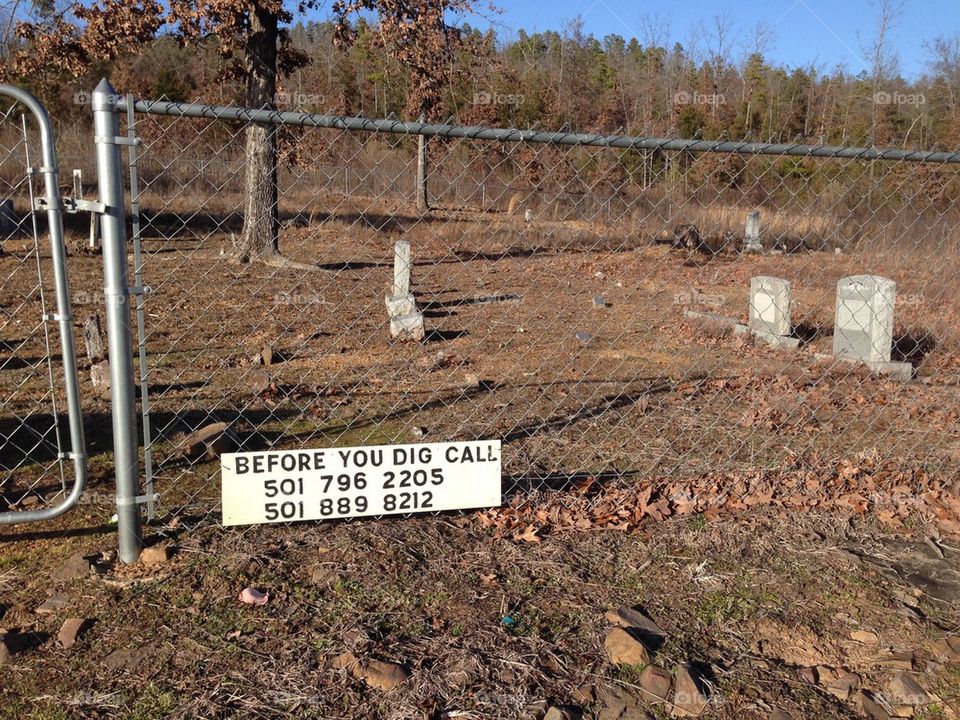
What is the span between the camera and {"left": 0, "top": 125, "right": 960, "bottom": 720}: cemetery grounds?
2.70 metres

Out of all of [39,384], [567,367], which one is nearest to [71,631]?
[39,384]

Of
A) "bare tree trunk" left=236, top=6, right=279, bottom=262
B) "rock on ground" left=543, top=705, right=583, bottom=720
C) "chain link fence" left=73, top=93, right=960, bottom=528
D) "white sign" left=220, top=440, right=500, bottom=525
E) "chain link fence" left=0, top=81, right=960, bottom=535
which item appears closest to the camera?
"rock on ground" left=543, top=705, right=583, bottom=720

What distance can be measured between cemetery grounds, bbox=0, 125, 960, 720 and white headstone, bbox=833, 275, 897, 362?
514 mm

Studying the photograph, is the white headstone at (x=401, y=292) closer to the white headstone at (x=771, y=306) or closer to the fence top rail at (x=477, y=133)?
the white headstone at (x=771, y=306)

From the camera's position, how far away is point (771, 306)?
9.26 m

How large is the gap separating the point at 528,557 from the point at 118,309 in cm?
191

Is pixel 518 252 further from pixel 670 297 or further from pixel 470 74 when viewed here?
pixel 670 297

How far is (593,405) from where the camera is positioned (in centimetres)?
622

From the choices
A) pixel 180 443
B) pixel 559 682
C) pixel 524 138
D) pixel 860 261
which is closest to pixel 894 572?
pixel 559 682

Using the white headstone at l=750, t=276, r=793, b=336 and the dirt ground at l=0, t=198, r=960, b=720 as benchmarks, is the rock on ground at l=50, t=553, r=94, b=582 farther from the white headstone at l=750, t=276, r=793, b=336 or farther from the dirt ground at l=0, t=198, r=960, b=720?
the white headstone at l=750, t=276, r=793, b=336

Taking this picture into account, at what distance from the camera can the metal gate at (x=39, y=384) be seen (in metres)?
3.14

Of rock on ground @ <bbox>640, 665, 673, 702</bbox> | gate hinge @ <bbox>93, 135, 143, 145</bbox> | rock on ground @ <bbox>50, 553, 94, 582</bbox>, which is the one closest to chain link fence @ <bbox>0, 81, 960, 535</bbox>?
gate hinge @ <bbox>93, 135, 143, 145</bbox>

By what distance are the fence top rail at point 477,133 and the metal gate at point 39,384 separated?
1.51 ft

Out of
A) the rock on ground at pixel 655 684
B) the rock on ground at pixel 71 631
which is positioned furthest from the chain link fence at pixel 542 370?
the rock on ground at pixel 655 684
